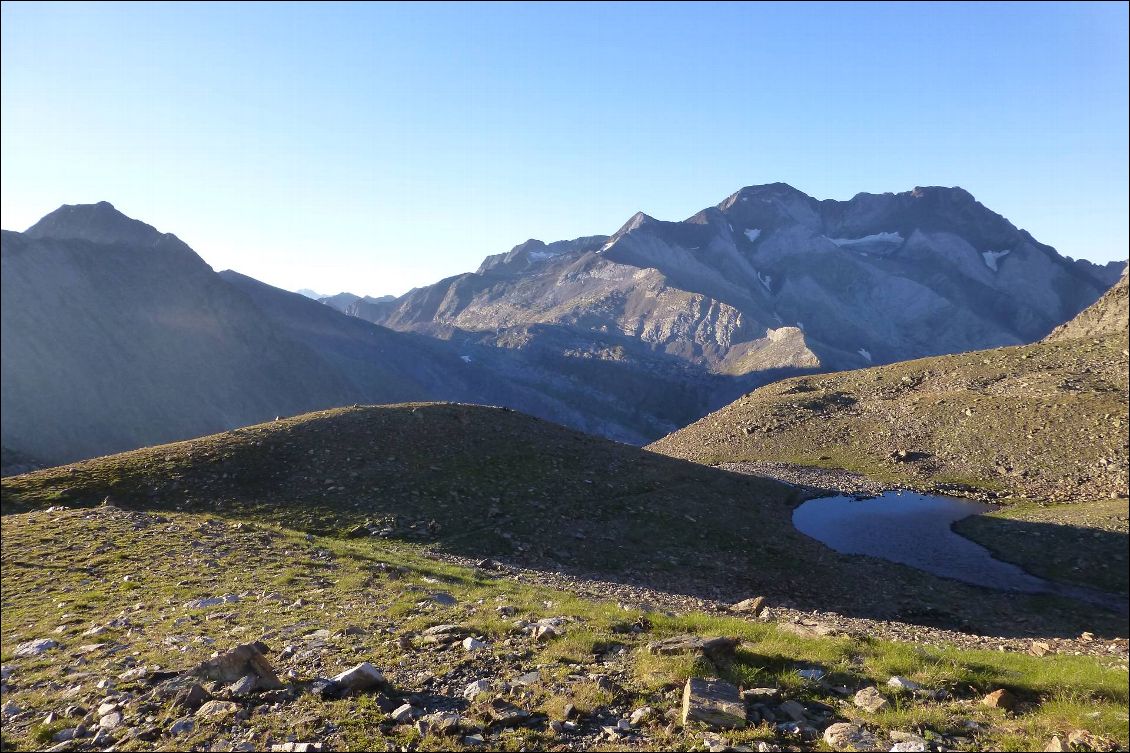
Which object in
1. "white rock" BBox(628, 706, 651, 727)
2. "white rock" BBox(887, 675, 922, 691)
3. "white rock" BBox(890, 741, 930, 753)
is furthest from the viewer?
"white rock" BBox(887, 675, 922, 691)

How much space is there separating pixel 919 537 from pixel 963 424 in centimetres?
2692

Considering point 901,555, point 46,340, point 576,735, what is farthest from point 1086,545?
point 46,340

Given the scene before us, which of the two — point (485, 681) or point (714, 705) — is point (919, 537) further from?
point (485, 681)

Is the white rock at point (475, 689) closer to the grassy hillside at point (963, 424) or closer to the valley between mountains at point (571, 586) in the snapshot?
the valley between mountains at point (571, 586)

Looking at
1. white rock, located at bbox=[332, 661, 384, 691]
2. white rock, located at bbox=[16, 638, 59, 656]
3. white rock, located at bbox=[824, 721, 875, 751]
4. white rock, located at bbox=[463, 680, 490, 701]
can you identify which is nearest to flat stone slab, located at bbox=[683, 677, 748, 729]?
white rock, located at bbox=[824, 721, 875, 751]

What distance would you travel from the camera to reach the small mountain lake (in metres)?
34.4

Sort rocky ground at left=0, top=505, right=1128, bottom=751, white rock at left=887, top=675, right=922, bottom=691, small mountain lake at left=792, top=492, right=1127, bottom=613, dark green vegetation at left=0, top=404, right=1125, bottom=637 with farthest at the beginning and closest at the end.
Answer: small mountain lake at left=792, top=492, right=1127, bottom=613
dark green vegetation at left=0, top=404, right=1125, bottom=637
white rock at left=887, top=675, right=922, bottom=691
rocky ground at left=0, top=505, right=1128, bottom=751

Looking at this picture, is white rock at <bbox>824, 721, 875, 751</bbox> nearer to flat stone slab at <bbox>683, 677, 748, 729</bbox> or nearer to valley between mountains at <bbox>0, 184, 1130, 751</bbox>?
valley between mountains at <bbox>0, 184, 1130, 751</bbox>

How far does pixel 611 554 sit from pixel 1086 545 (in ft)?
107

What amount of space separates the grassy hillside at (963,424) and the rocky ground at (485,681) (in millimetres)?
50289

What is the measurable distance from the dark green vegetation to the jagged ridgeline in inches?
980

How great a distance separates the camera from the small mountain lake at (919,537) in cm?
3438

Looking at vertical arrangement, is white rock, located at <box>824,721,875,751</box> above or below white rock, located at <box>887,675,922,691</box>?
above

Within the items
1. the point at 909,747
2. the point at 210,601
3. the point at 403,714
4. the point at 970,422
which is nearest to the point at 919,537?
the point at 970,422
